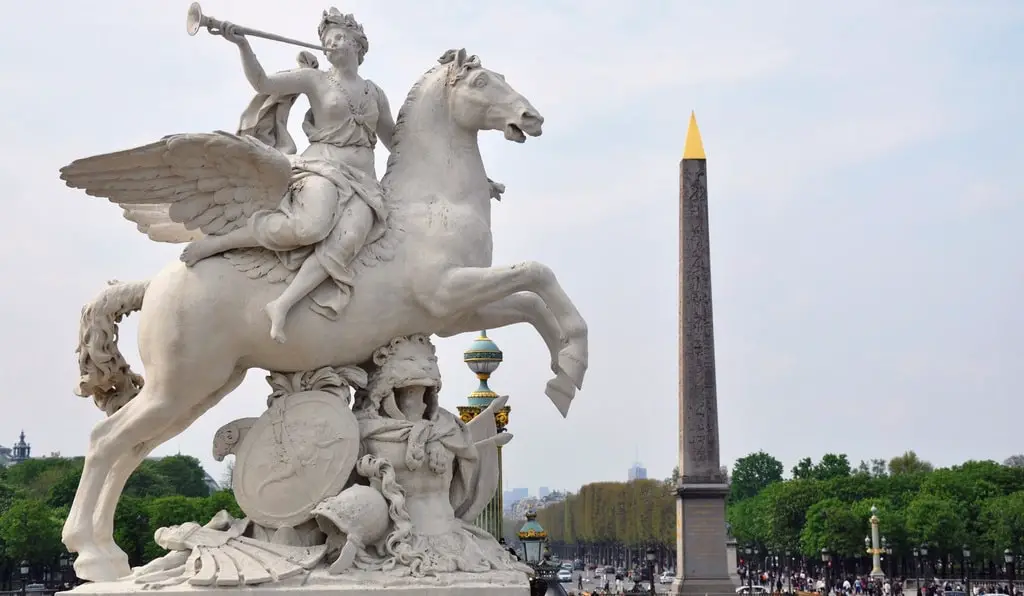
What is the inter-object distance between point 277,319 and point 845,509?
5849 cm

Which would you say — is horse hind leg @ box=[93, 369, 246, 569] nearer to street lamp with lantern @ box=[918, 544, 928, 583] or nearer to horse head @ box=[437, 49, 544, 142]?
horse head @ box=[437, 49, 544, 142]

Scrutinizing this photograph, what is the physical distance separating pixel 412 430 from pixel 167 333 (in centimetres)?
172

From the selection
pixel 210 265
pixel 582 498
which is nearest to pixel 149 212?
pixel 210 265

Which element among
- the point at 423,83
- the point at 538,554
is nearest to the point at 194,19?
the point at 423,83

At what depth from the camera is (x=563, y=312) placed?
864cm

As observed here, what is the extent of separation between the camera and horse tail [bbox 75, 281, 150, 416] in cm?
909

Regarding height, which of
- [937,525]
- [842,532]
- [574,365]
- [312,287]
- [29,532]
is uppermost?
[312,287]

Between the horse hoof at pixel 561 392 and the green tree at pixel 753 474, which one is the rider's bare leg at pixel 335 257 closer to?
the horse hoof at pixel 561 392

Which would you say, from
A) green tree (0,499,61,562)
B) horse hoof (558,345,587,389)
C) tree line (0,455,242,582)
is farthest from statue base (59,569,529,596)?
green tree (0,499,61,562)

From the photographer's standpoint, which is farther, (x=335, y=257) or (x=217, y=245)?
(x=217, y=245)

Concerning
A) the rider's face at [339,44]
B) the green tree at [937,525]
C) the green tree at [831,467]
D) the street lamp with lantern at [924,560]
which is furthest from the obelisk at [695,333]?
the green tree at [831,467]

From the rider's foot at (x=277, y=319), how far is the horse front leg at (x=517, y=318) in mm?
1169

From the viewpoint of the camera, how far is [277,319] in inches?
325

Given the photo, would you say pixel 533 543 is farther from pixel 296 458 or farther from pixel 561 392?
pixel 296 458
